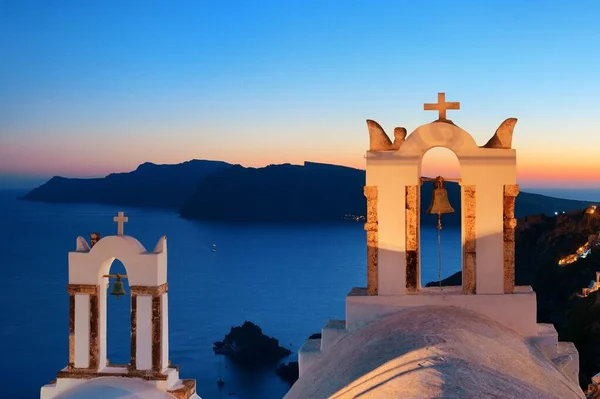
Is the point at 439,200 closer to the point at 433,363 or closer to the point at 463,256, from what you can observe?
the point at 463,256

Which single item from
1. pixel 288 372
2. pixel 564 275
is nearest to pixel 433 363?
pixel 564 275

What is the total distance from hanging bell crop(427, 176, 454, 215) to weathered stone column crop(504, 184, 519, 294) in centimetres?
63

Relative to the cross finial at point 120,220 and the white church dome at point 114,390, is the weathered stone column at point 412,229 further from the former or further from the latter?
the cross finial at point 120,220

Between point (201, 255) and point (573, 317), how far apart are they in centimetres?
9264

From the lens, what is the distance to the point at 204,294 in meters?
96.2

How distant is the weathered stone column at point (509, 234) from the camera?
7152 millimetres

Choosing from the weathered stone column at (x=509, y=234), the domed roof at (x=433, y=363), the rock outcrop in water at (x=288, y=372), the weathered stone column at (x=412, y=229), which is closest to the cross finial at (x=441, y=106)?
the weathered stone column at (x=412, y=229)

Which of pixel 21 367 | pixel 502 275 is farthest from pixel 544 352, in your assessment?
pixel 21 367

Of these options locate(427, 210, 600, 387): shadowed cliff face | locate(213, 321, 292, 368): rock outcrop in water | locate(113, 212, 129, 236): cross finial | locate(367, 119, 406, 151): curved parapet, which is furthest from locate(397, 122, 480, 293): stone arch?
locate(213, 321, 292, 368): rock outcrop in water

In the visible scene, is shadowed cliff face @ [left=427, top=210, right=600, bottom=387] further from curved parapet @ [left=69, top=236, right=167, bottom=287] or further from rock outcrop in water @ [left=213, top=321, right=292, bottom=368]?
curved parapet @ [left=69, top=236, right=167, bottom=287]

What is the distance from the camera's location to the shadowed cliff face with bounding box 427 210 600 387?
3434 cm

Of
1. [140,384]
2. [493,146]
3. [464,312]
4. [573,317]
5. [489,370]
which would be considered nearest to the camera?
[489,370]

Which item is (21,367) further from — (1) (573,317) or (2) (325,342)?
(2) (325,342)

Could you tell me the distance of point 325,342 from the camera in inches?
271
